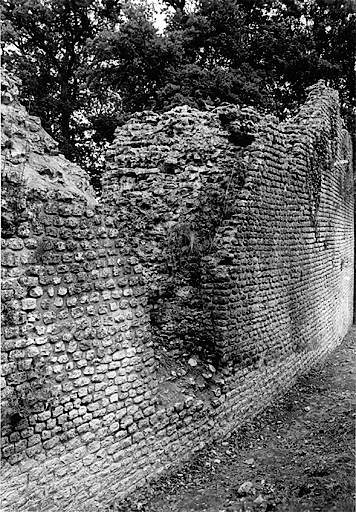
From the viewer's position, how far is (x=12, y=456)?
11.2 feet

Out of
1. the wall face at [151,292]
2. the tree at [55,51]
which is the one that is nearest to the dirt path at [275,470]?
the wall face at [151,292]

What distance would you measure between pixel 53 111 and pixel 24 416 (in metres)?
17.1

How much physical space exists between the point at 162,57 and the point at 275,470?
47.3 feet

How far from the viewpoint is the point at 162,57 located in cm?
1617

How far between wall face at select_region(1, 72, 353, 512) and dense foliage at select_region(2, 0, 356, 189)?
7.96m

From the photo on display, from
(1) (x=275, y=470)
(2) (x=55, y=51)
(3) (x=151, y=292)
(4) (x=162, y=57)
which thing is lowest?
(1) (x=275, y=470)

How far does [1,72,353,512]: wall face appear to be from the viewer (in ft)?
12.0

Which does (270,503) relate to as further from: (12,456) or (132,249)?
(132,249)

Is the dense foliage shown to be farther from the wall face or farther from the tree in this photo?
the wall face

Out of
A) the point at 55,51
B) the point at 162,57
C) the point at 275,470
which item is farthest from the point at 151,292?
the point at 55,51

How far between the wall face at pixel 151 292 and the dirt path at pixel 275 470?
21 cm

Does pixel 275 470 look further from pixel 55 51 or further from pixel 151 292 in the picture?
pixel 55 51

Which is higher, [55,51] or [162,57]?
[55,51]

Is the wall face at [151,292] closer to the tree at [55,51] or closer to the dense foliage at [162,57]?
the dense foliage at [162,57]
